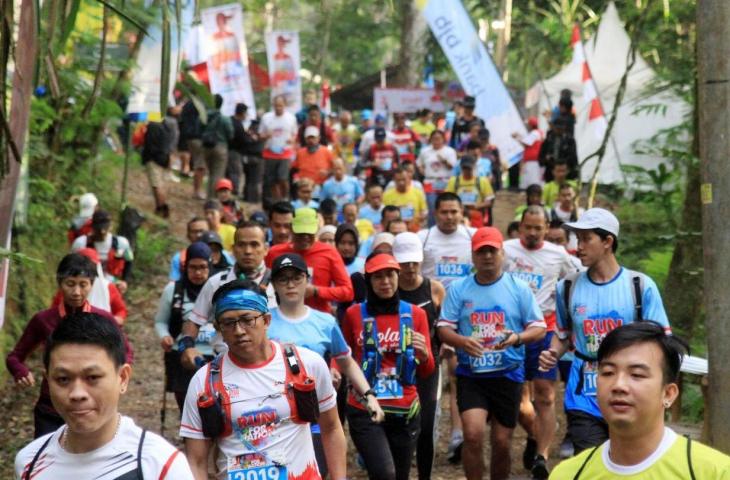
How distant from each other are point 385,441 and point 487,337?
1.17 meters

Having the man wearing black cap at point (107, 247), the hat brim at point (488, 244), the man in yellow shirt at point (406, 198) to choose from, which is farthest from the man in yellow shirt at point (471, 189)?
the hat brim at point (488, 244)

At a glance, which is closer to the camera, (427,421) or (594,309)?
(594,309)

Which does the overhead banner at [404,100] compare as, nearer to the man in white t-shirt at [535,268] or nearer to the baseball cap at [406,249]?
the man in white t-shirt at [535,268]

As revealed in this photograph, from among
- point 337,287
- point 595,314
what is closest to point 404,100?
point 337,287

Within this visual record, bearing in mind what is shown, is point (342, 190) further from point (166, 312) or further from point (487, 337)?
point (487, 337)

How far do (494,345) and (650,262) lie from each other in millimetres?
6526

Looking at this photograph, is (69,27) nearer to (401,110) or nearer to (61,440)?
(61,440)

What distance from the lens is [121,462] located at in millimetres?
3799

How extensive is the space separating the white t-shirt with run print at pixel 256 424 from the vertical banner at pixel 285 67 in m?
18.2

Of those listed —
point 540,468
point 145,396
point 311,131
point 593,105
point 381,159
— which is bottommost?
point 540,468

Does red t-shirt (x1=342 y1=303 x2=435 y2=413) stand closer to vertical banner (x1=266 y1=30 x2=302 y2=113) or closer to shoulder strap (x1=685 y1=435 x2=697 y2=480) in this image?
shoulder strap (x1=685 y1=435 x2=697 y2=480)

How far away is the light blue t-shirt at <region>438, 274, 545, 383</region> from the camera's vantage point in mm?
8570

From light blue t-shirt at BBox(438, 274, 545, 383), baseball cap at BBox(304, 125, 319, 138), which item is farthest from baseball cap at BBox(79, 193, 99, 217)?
light blue t-shirt at BBox(438, 274, 545, 383)

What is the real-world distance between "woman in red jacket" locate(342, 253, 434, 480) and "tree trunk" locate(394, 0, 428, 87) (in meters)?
25.6
